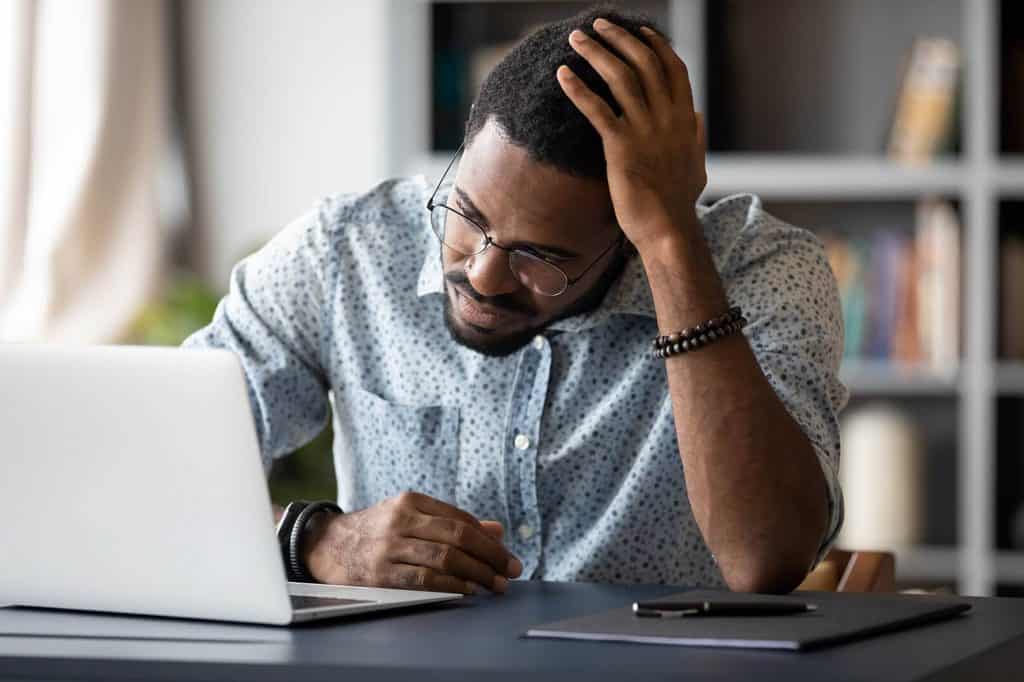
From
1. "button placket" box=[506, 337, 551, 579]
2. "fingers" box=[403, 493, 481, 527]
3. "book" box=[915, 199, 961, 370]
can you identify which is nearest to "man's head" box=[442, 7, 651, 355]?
"button placket" box=[506, 337, 551, 579]

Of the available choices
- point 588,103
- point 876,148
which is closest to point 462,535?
point 588,103

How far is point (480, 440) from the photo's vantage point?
1.60 m

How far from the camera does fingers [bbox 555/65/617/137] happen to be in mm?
1355

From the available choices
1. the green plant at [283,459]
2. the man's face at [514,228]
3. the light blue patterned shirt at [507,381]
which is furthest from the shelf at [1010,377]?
the man's face at [514,228]

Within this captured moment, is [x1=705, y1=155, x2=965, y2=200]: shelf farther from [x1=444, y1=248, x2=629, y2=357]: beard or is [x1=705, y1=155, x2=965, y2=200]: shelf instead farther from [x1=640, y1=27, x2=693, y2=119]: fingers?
[x1=640, y1=27, x2=693, y2=119]: fingers

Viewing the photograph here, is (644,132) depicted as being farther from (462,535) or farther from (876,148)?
(876,148)

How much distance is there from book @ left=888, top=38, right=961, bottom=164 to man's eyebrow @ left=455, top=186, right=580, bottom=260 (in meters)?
1.76

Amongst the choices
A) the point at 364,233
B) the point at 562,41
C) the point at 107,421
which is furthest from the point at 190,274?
the point at 107,421

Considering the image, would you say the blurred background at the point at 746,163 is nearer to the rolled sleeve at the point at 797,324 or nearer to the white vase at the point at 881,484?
the white vase at the point at 881,484

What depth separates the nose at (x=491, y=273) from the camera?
1403 mm

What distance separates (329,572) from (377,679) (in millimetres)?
492

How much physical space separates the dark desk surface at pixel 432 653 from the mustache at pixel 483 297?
467mm

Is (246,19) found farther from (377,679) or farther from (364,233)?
(377,679)

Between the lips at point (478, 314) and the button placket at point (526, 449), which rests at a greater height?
the lips at point (478, 314)
